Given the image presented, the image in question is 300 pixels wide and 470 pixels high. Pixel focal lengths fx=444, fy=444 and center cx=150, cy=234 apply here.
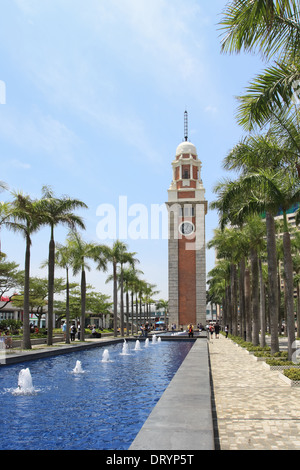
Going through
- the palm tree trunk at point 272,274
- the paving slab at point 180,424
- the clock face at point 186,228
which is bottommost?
the paving slab at point 180,424

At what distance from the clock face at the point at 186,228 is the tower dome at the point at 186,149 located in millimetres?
10675

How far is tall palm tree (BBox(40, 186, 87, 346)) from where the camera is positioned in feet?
81.7

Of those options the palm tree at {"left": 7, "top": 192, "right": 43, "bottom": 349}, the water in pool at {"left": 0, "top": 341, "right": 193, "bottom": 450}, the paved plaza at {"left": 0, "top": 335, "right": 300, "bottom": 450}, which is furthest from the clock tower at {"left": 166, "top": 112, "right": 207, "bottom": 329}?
the paved plaza at {"left": 0, "top": 335, "right": 300, "bottom": 450}

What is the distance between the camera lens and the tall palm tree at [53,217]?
81.7ft

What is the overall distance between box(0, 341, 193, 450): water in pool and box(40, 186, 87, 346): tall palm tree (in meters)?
8.93

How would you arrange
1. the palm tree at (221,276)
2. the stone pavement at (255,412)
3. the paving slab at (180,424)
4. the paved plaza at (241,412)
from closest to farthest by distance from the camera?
1. the paving slab at (180,424)
2. the paved plaza at (241,412)
3. the stone pavement at (255,412)
4. the palm tree at (221,276)

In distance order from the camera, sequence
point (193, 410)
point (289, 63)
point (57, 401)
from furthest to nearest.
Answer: point (57, 401) < point (289, 63) < point (193, 410)

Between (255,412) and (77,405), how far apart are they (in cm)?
374

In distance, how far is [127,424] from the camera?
782 centimetres

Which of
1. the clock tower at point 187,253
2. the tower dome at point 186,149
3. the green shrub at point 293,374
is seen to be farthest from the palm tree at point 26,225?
the tower dome at point 186,149

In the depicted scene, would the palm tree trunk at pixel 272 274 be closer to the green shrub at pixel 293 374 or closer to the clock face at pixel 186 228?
the green shrub at pixel 293 374

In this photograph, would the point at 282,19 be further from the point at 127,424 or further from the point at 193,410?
the point at 127,424
